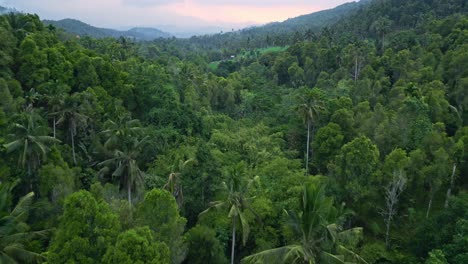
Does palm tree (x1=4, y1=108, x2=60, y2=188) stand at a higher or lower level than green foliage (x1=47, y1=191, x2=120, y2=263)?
higher

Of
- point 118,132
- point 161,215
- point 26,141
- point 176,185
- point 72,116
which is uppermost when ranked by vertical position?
point 26,141

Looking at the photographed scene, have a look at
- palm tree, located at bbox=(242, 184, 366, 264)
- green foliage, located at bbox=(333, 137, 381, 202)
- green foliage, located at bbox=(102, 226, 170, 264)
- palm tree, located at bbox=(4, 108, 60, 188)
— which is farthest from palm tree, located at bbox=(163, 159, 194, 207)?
green foliage, located at bbox=(333, 137, 381, 202)

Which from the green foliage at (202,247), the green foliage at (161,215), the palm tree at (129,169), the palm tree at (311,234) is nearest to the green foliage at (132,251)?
the green foliage at (161,215)

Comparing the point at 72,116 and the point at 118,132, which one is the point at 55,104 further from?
the point at 118,132

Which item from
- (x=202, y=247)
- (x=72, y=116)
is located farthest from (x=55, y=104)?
(x=202, y=247)

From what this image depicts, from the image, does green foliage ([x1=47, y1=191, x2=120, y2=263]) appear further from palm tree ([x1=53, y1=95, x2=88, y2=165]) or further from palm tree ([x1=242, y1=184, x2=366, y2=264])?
palm tree ([x1=53, y1=95, x2=88, y2=165])

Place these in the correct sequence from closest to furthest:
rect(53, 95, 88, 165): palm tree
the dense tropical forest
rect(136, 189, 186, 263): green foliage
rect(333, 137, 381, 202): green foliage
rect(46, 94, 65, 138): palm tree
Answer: the dense tropical forest → rect(136, 189, 186, 263): green foliage → rect(333, 137, 381, 202): green foliage → rect(53, 95, 88, 165): palm tree → rect(46, 94, 65, 138): palm tree

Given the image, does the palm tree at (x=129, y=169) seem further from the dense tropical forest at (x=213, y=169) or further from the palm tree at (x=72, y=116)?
the palm tree at (x=72, y=116)

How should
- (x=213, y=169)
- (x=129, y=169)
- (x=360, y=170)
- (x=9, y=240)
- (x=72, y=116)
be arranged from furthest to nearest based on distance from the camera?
1. (x=72, y=116)
2. (x=213, y=169)
3. (x=360, y=170)
4. (x=129, y=169)
5. (x=9, y=240)
